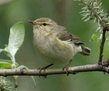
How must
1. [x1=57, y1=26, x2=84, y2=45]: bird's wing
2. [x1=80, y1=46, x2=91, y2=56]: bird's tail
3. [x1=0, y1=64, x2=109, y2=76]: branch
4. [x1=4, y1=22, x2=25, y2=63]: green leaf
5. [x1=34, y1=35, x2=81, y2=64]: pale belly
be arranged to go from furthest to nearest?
[x1=80, y1=46, x2=91, y2=56]: bird's tail
[x1=57, y1=26, x2=84, y2=45]: bird's wing
[x1=34, y1=35, x2=81, y2=64]: pale belly
[x1=4, y1=22, x2=25, y2=63]: green leaf
[x1=0, y1=64, x2=109, y2=76]: branch

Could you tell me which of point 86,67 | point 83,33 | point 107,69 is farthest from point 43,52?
point 107,69

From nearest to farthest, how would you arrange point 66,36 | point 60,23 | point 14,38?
point 14,38 < point 66,36 < point 60,23

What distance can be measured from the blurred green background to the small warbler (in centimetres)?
30

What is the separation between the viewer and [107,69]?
2.00 m

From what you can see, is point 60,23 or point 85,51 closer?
point 85,51

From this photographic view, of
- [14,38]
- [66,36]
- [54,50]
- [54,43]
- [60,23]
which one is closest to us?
[14,38]

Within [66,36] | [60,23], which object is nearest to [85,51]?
[66,36]

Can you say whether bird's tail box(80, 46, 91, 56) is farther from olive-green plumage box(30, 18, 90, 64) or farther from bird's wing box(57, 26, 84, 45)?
bird's wing box(57, 26, 84, 45)

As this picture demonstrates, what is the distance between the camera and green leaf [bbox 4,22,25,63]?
2.61 m

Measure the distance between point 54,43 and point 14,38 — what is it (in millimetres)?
988

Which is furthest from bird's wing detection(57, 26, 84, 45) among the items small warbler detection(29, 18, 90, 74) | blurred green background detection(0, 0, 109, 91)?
blurred green background detection(0, 0, 109, 91)

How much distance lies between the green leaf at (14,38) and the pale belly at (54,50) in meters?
0.82

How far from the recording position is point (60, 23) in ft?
15.4

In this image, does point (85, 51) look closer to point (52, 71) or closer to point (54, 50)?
point (54, 50)
